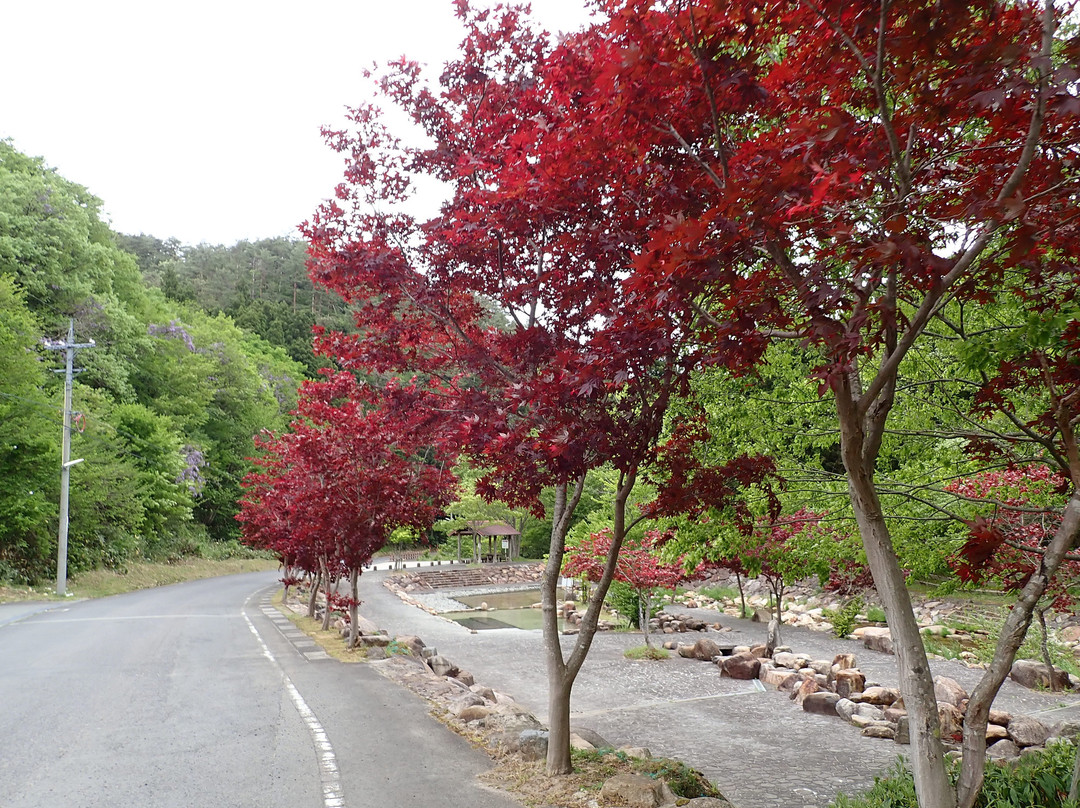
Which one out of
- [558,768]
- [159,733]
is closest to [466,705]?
[558,768]

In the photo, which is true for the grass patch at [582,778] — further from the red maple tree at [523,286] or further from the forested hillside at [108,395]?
the forested hillside at [108,395]

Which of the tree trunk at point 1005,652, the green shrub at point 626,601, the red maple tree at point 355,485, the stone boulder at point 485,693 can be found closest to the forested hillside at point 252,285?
the green shrub at point 626,601

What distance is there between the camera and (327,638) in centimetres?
1352

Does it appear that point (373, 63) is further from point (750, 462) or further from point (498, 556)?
point (498, 556)

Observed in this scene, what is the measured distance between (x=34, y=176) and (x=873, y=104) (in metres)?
39.9

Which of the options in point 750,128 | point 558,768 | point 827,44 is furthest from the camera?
point 558,768

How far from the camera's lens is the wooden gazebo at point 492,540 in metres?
41.7

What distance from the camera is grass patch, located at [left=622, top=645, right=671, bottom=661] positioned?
45.3ft

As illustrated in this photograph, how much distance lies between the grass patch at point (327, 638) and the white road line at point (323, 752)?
6.40 feet

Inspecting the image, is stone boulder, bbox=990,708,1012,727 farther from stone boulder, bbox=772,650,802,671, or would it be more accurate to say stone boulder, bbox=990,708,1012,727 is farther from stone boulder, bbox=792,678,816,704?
stone boulder, bbox=772,650,802,671

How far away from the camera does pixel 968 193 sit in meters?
3.10

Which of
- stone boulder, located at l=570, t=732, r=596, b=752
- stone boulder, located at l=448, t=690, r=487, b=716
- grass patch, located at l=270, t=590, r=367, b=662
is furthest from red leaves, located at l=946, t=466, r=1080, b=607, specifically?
grass patch, located at l=270, t=590, r=367, b=662

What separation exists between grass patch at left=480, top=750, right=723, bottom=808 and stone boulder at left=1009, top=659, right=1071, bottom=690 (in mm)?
8335

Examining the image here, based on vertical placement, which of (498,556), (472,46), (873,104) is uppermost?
(472,46)
